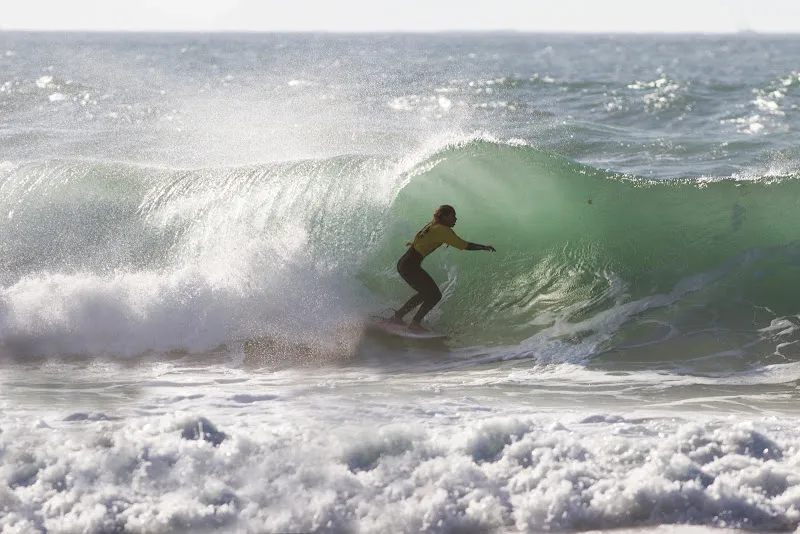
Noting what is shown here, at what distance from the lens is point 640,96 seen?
25438 mm

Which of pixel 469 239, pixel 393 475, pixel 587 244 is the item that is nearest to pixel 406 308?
pixel 469 239

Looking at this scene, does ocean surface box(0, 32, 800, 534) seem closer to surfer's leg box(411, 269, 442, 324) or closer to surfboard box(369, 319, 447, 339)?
surfboard box(369, 319, 447, 339)

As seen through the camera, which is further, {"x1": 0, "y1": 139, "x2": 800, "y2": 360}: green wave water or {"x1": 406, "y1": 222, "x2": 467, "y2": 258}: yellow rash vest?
{"x1": 0, "y1": 139, "x2": 800, "y2": 360}: green wave water

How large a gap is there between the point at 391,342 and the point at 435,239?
3.42ft

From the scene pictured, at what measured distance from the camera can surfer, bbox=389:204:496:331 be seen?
8.65m

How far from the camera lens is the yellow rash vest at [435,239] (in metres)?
8.58

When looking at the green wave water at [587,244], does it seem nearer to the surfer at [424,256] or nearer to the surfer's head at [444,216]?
the surfer at [424,256]

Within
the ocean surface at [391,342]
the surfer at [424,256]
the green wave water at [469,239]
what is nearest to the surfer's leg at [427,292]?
the surfer at [424,256]

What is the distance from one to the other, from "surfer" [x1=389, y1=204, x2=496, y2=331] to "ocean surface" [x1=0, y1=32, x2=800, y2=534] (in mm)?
304

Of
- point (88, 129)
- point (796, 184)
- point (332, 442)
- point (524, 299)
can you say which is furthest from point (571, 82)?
point (332, 442)

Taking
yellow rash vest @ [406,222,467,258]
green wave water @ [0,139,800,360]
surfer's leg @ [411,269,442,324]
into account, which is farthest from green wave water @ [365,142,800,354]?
yellow rash vest @ [406,222,467,258]

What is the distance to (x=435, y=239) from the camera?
874 centimetres

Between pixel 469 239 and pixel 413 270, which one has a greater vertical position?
pixel 469 239

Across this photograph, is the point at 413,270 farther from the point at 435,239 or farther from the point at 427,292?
the point at 435,239
